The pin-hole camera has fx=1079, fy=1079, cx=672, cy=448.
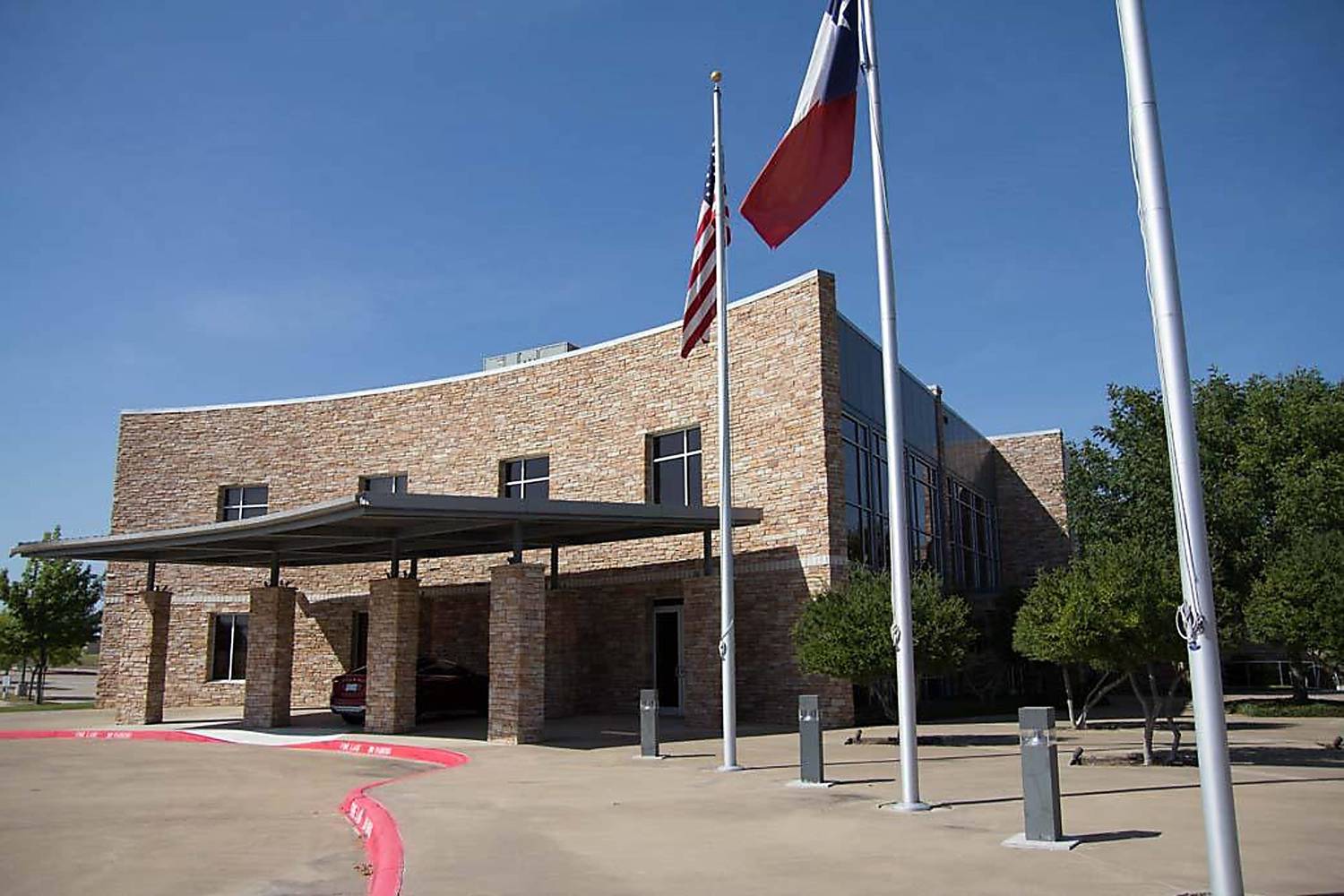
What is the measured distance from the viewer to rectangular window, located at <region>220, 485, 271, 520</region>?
3288cm

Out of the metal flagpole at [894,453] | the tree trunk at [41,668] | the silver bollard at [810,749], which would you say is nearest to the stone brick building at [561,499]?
the silver bollard at [810,749]

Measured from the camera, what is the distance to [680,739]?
64.6 ft

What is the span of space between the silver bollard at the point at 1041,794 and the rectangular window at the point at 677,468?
16.3 m

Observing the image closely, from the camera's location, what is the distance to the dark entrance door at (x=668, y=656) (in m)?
25.1

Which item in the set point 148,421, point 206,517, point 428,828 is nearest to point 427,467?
point 206,517

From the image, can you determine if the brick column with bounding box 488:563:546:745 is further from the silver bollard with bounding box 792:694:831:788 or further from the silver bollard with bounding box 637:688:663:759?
the silver bollard with bounding box 792:694:831:788

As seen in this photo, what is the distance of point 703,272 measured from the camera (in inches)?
621

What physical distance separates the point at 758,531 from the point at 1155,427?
1648 cm

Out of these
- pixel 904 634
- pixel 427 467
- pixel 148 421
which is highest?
→ pixel 148 421

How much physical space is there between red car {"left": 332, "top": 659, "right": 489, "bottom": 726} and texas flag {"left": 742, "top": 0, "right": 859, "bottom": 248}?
15.0 meters

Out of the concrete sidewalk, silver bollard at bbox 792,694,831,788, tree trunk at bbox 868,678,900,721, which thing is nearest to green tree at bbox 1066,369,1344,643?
tree trunk at bbox 868,678,900,721

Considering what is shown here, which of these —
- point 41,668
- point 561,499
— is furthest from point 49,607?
point 561,499

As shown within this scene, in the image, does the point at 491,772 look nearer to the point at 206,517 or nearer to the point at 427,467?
the point at 427,467

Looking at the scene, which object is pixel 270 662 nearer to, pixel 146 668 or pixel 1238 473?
pixel 146 668
